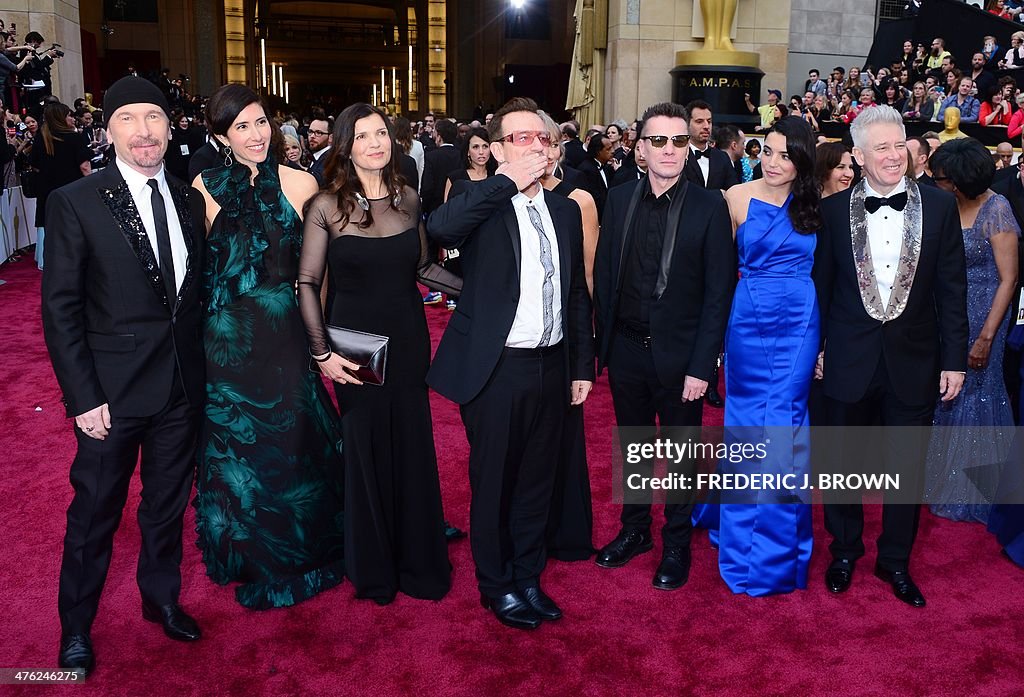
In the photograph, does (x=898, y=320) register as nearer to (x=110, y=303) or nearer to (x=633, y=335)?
(x=633, y=335)

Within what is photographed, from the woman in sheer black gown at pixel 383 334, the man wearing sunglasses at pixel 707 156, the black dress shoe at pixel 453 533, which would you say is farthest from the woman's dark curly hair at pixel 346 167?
the man wearing sunglasses at pixel 707 156

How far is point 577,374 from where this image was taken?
3.25 metres

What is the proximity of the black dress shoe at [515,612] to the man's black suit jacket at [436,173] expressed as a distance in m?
5.52

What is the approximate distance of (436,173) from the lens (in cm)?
839

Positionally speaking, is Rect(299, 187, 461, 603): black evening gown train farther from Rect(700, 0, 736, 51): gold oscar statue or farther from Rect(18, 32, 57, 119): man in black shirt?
Rect(700, 0, 736, 51): gold oscar statue

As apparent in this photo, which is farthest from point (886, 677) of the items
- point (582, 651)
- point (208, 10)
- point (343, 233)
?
point (208, 10)

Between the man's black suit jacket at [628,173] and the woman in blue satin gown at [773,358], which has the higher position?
the man's black suit jacket at [628,173]

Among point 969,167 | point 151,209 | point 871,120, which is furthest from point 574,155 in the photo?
point 151,209

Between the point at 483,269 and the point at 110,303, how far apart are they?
117 centimetres

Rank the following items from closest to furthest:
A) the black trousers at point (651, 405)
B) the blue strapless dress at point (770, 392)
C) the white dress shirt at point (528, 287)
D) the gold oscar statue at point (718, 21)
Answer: the white dress shirt at point (528, 287) → the blue strapless dress at point (770, 392) → the black trousers at point (651, 405) → the gold oscar statue at point (718, 21)

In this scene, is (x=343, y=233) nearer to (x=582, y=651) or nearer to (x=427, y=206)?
(x=582, y=651)

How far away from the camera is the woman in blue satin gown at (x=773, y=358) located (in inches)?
127

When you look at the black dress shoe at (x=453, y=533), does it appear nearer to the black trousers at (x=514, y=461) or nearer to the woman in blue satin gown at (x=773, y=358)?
the black trousers at (x=514, y=461)

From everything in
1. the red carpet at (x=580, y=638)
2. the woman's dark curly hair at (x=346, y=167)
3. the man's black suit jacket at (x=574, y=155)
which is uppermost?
the man's black suit jacket at (x=574, y=155)
